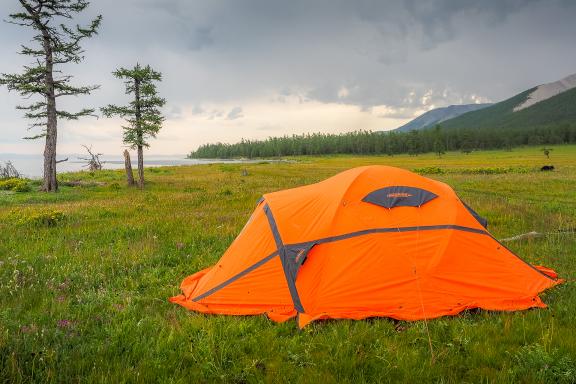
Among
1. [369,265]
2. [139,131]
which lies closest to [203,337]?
[369,265]

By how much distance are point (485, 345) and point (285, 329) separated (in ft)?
8.50

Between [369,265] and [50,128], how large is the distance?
78.0 ft

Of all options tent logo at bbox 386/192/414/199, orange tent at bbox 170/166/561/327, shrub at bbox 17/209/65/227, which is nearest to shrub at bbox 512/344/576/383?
orange tent at bbox 170/166/561/327

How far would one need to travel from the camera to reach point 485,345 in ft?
14.9

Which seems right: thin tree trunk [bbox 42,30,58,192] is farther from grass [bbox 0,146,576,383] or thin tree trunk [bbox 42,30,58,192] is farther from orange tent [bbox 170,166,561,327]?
orange tent [bbox 170,166,561,327]

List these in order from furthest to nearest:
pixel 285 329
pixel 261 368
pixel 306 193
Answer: pixel 306 193
pixel 285 329
pixel 261 368

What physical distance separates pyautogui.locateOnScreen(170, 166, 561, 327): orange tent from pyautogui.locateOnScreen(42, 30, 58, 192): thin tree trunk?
20.3 metres

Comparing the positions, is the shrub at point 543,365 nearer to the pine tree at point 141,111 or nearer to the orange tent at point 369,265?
the orange tent at point 369,265

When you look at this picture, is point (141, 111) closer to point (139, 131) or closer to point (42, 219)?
point (139, 131)

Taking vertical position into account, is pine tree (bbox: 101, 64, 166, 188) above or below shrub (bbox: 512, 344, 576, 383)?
above

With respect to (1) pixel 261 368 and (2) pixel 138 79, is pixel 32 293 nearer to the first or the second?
(1) pixel 261 368

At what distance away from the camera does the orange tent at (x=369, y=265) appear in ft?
18.5

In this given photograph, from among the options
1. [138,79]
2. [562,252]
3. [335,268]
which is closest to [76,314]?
[335,268]

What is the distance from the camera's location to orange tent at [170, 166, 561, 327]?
18.5 feet
